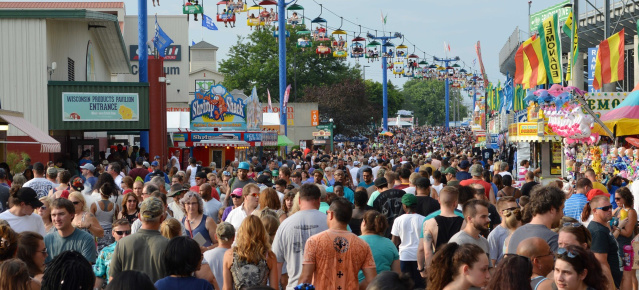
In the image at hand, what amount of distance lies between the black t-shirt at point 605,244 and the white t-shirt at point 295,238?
96.1 inches

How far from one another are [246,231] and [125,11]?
60569 mm

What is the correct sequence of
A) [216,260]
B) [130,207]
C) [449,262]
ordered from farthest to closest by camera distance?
[130,207], [216,260], [449,262]

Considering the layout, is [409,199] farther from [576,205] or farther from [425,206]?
[576,205]

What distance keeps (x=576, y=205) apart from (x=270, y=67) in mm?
82207

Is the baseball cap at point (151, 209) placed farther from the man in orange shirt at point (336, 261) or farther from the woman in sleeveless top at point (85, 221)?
the woman in sleeveless top at point (85, 221)

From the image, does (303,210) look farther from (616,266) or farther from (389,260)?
(616,266)

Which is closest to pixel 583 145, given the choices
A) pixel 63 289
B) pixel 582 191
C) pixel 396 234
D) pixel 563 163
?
pixel 563 163

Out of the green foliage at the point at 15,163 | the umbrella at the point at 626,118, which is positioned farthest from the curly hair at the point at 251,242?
the green foliage at the point at 15,163

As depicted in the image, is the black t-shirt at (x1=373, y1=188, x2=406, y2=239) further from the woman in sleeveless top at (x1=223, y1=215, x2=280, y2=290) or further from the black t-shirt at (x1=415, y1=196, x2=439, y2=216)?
the woman in sleeveless top at (x1=223, y1=215, x2=280, y2=290)

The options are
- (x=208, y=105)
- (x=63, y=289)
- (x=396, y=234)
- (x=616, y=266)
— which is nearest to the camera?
(x=63, y=289)

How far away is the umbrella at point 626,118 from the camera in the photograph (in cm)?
1750

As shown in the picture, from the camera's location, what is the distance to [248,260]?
681 centimetres

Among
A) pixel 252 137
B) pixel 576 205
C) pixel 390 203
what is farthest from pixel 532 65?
pixel 390 203

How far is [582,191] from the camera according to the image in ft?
35.3
